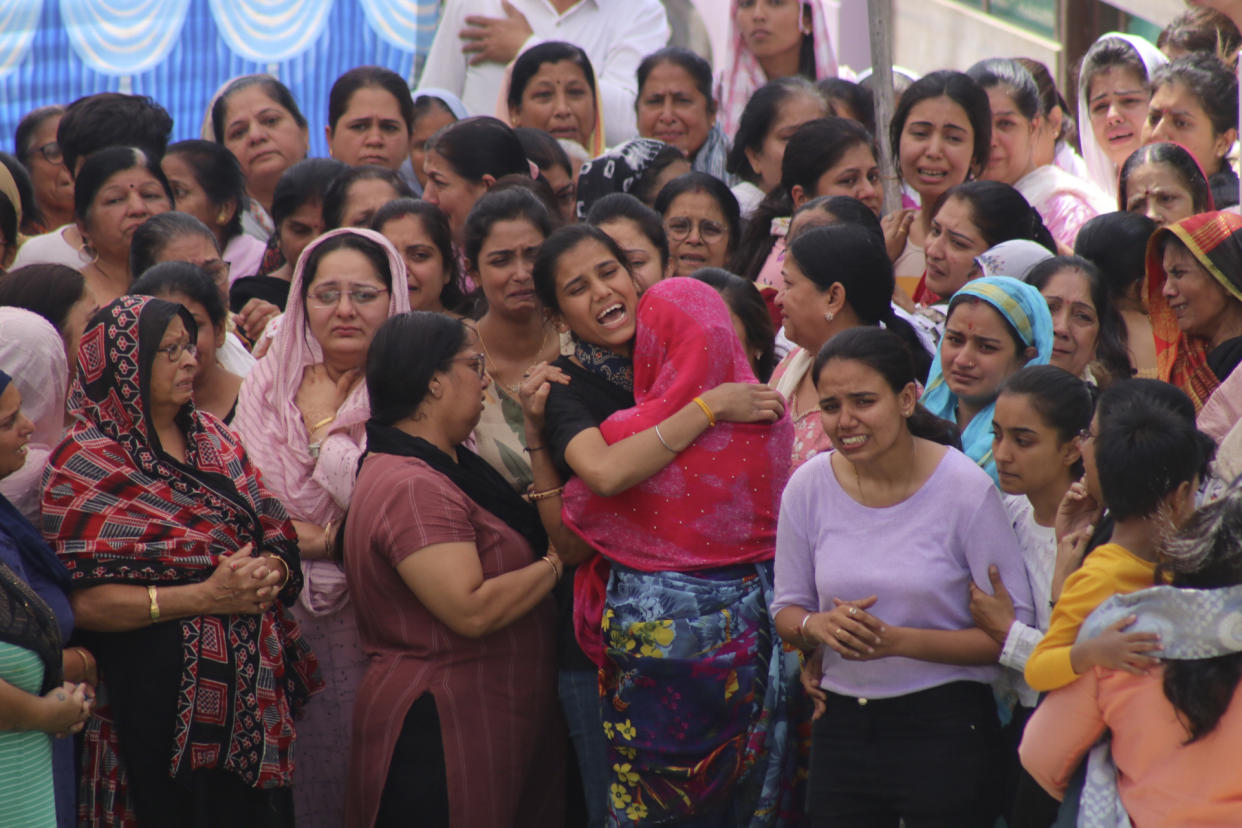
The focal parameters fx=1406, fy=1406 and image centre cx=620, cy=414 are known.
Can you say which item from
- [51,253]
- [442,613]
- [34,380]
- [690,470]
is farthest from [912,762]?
[51,253]

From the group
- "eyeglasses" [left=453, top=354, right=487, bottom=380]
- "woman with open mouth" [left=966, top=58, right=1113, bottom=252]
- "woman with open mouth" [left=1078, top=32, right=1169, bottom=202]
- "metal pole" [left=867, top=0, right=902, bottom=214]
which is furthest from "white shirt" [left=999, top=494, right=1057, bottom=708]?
"woman with open mouth" [left=1078, top=32, right=1169, bottom=202]

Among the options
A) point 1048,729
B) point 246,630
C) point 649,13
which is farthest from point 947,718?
point 649,13

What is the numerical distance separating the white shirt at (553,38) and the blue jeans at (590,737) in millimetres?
4156

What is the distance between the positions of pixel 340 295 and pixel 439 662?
124cm

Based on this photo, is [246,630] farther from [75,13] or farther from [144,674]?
[75,13]

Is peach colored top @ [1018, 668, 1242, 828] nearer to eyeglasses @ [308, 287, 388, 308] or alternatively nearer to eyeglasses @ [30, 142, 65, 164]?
eyeglasses @ [308, 287, 388, 308]

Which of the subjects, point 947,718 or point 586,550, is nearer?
point 947,718

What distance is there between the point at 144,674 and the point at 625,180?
9.44ft

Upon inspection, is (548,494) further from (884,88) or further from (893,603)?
(884,88)

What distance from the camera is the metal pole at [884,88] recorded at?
5.82 metres

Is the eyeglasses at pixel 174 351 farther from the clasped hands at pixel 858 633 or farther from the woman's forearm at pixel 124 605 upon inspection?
the clasped hands at pixel 858 633

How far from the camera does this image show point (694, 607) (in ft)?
11.5

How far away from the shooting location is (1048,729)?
110 inches

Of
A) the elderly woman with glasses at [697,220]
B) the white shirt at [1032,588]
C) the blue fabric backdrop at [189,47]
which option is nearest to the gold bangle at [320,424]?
the elderly woman with glasses at [697,220]
